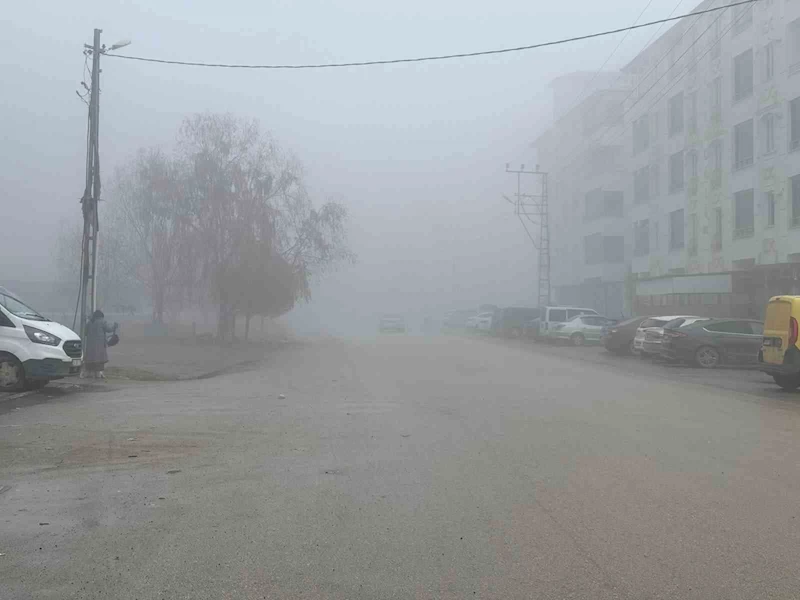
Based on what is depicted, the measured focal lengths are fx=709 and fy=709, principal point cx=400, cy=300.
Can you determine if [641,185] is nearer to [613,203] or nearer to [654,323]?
[613,203]

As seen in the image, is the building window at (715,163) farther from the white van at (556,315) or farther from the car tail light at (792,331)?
the car tail light at (792,331)

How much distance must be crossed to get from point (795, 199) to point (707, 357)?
1447cm

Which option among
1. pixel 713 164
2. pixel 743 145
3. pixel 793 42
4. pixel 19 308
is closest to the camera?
pixel 19 308

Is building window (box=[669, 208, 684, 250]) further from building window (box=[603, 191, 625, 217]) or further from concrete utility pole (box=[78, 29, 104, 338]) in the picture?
concrete utility pole (box=[78, 29, 104, 338])

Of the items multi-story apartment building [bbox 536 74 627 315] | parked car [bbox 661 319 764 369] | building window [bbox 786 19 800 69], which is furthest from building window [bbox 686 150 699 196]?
parked car [bbox 661 319 764 369]

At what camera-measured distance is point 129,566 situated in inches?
160

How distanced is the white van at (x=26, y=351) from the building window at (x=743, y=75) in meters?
32.1

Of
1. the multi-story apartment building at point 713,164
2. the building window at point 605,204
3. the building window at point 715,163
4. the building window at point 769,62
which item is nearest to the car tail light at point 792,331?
the multi-story apartment building at point 713,164

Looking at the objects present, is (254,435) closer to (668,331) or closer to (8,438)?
(8,438)

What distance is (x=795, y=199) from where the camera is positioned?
98.9 ft

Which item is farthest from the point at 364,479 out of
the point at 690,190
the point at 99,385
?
the point at 690,190

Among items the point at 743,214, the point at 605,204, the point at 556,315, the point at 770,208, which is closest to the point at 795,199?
the point at 770,208

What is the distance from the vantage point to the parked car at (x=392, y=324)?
177 feet

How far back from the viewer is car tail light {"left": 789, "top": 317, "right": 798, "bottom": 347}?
1249 cm
